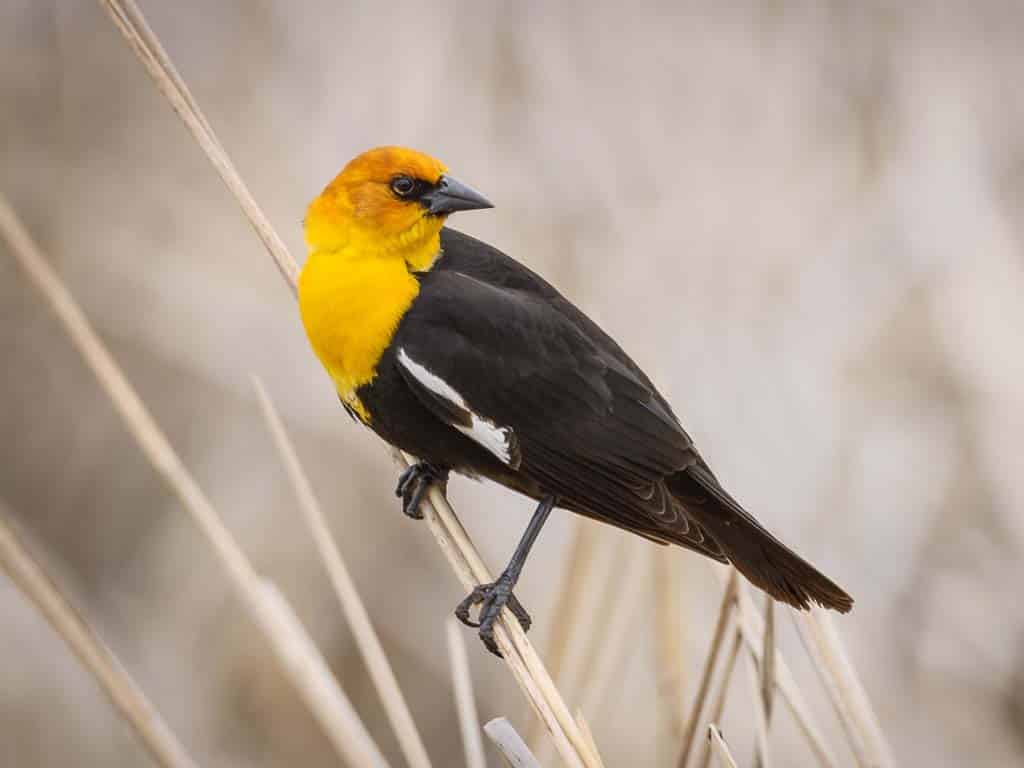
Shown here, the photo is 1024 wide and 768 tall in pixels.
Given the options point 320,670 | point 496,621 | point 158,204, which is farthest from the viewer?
point 158,204

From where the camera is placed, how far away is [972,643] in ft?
9.30

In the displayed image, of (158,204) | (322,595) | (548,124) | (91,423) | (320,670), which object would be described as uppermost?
(548,124)

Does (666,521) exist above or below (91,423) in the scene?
above

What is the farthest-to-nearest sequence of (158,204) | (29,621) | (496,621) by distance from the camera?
(158,204)
(29,621)
(496,621)

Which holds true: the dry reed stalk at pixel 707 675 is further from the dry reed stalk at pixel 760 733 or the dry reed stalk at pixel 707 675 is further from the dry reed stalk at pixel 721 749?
the dry reed stalk at pixel 721 749

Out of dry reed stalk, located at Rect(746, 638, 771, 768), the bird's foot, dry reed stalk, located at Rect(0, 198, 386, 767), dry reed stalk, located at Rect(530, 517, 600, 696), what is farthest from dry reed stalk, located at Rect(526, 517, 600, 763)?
dry reed stalk, located at Rect(0, 198, 386, 767)

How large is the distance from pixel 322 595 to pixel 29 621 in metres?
0.66

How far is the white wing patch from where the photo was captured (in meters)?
2.05

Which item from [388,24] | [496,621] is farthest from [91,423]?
[496,621]

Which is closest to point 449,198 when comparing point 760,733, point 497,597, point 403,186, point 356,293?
point 403,186

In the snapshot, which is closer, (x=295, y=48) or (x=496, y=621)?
(x=496, y=621)

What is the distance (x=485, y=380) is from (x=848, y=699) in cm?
76

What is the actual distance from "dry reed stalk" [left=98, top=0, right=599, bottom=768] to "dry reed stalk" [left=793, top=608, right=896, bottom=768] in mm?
501

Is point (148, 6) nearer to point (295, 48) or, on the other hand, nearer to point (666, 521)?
point (295, 48)
